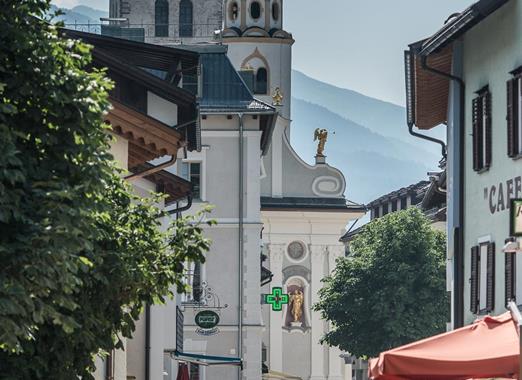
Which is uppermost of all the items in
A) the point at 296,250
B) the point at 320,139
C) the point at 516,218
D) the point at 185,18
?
the point at 185,18

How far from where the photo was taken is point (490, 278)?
2903 cm

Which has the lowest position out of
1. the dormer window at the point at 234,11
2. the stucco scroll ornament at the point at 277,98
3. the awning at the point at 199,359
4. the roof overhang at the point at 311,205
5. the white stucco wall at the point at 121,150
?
the awning at the point at 199,359

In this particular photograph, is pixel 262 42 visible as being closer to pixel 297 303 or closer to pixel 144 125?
pixel 297 303

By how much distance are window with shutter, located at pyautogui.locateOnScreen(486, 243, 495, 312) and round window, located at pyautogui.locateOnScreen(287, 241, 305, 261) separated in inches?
2596

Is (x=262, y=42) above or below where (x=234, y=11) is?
below

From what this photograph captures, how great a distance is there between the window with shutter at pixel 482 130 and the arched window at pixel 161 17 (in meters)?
73.4

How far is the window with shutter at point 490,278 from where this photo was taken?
28.8 m

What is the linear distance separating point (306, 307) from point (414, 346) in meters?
75.8

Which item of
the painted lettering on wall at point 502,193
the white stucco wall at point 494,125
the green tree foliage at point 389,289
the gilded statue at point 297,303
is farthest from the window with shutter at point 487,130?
the gilded statue at point 297,303

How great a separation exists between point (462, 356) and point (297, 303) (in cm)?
7659

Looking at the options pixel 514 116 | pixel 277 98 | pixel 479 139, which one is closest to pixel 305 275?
pixel 277 98

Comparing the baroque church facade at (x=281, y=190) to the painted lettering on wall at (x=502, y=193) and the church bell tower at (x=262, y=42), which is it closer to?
the church bell tower at (x=262, y=42)

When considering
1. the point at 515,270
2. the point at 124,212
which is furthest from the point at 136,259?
the point at 515,270

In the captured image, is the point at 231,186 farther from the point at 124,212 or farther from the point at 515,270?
the point at 124,212
